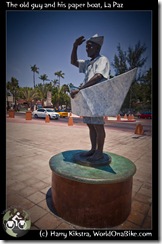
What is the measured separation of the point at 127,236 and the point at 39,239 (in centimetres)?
107

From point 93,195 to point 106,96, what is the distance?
1226 millimetres

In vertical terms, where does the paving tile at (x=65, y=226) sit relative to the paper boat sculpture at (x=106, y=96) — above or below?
below

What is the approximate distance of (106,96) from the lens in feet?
6.48

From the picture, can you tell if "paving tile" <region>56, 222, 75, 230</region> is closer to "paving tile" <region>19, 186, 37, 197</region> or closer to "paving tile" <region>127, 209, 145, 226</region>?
"paving tile" <region>127, 209, 145, 226</region>

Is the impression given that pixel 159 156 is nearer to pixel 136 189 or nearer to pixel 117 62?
pixel 136 189

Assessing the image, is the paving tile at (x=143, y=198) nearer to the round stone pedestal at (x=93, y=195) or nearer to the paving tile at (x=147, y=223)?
the paving tile at (x=147, y=223)

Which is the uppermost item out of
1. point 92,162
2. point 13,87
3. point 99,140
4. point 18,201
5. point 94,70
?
point 13,87

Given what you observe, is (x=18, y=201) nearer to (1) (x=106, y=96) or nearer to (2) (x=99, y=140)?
(2) (x=99, y=140)

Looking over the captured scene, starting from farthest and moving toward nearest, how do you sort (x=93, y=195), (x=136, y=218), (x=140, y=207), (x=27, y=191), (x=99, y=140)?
(x=27, y=191), (x=140, y=207), (x=99, y=140), (x=136, y=218), (x=93, y=195)

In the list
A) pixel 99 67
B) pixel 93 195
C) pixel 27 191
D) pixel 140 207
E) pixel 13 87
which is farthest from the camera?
pixel 13 87

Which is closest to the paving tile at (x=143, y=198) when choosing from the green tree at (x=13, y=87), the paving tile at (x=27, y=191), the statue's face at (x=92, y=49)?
the paving tile at (x=27, y=191)

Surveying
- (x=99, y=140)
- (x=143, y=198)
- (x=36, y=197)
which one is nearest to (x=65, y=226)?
(x=36, y=197)

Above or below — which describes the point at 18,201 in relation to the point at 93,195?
below

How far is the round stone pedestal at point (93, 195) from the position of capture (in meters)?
1.88
